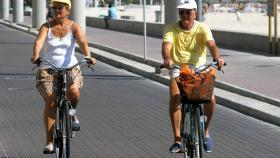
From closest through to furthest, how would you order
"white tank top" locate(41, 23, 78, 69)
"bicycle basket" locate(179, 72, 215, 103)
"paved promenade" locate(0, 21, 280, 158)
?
"bicycle basket" locate(179, 72, 215, 103) < "white tank top" locate(41, 23, 78, 69) < "paved promenade" locate(0, 21, 280, 158)

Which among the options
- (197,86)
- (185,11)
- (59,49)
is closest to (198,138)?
(197,86)

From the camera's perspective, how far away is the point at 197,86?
8.12 meters

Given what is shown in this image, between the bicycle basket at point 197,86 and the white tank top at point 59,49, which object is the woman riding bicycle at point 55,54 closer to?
the white tank top at point 59,49

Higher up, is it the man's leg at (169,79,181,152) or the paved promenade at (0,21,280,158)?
the man's leg at (169,79,181,152)

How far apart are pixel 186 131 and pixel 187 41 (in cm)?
95

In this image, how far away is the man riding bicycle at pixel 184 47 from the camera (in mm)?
8625

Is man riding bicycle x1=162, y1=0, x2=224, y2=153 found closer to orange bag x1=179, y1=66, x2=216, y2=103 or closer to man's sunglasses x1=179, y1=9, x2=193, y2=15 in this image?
man's sunglasses x1=179, y1=9, x2=193, y2=15

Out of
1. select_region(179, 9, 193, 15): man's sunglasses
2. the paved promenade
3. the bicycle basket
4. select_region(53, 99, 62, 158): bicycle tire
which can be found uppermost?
select_region(179, 9, 193, 15): man's sunglasses

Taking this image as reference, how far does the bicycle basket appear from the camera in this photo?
8117 millimetres

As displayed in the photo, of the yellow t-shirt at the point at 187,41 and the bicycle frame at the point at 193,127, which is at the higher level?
the yellow t-shirt at the point at 187,41

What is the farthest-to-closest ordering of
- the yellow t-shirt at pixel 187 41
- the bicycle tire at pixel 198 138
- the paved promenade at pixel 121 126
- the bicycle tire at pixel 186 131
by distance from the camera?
the paved promenade at pixel 121 126, the yellow t-shirt at pixel 187 41, the bicycle tire at pixel 186 131, the bicycle tire at pixel 198 138

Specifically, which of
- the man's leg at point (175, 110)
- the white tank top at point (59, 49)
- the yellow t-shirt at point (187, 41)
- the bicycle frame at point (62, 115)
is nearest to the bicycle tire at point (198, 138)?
the man's leg at point (175, 110)

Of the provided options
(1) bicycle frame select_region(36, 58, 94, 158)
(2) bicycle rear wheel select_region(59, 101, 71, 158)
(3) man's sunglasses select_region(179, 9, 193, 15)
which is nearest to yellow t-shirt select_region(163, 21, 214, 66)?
(3) man's sunglasses select_region(179, 9, 193, 15)

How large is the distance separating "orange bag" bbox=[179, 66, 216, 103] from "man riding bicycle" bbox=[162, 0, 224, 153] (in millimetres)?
471
